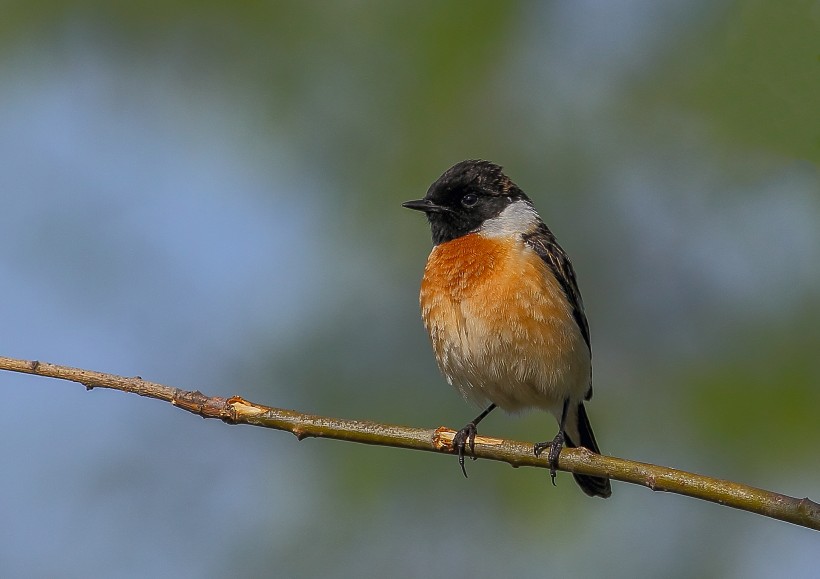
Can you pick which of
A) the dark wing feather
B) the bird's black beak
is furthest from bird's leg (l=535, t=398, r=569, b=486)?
the bird's black beak

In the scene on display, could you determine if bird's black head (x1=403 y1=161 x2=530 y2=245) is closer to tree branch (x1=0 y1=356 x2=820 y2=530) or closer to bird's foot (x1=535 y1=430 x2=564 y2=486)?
bird's foot (x1=535 y1=430 x2=564 y2=486)

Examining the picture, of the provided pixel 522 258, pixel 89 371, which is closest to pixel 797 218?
pixel 522 258

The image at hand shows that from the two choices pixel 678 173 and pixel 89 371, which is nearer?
pixel 89 371

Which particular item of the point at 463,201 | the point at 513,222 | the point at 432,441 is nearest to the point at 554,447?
the point at 432,441

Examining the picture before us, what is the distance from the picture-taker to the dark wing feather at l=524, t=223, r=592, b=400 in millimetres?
6145

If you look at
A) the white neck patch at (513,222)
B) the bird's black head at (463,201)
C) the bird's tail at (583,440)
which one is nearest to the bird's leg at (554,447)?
the bird's tail at (583,440)

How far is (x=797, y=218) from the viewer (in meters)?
5.51

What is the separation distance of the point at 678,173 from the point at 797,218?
181 cm

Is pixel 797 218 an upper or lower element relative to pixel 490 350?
upper

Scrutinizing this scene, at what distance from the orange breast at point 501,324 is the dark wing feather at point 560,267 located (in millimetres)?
95

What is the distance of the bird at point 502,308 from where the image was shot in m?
5.73

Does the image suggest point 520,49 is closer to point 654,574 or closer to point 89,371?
point 654,574

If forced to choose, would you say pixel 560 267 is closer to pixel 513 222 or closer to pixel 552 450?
pixel 513 222

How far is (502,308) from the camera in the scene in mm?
5691
